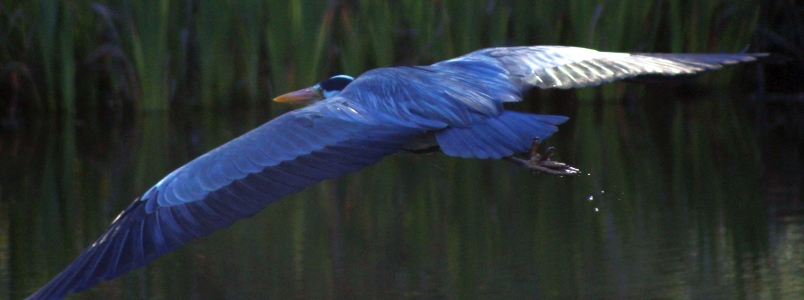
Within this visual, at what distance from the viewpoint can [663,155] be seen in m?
5.49

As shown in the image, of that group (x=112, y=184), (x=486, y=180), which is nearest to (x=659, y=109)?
(x=486, y=180)

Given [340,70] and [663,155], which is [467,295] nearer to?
[663,155]

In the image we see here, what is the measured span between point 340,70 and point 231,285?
378 cm

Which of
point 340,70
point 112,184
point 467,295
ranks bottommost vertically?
point 467,295

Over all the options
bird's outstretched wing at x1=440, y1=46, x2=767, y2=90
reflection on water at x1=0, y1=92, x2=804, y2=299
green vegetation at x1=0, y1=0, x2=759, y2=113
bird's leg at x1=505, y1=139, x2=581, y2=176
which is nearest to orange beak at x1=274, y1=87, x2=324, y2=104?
reflection on water at x1=0, y1=92, x2=804, y2=299

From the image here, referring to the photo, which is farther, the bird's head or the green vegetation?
the green vegetation

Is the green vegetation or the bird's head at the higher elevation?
the green vegetation

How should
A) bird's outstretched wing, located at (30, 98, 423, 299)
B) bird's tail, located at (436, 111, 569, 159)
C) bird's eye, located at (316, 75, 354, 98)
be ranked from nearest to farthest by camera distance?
bird's outstretched wing, located at (30, 98, 423, 299), bird's tail, located at (436, 111, 569, 159), bird's eye, located at (316, 75, 354, 98)

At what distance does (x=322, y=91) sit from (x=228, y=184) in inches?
55.6

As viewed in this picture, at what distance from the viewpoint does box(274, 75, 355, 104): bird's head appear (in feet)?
13.4

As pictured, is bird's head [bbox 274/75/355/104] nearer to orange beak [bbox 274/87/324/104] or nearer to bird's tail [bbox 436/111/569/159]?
orange beak [bbox 274/87/324/104]

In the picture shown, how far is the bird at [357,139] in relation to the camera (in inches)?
107

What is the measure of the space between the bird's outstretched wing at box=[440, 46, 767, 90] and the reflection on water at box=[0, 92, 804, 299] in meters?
0.55

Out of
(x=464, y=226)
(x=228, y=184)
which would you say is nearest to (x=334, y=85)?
(x=464, y=226)
